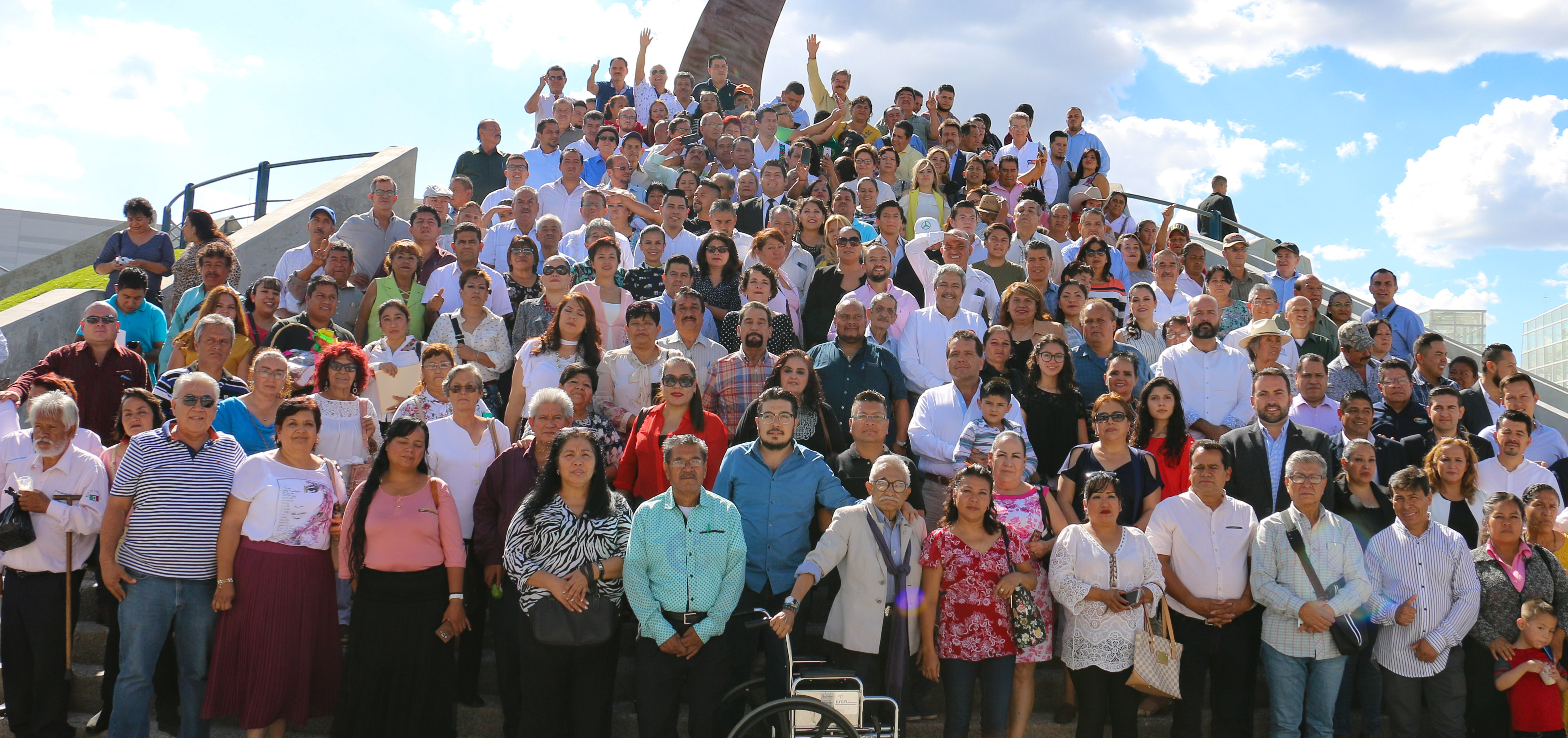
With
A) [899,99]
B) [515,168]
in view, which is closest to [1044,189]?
[899,99]

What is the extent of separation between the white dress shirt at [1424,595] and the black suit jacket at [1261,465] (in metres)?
0.59

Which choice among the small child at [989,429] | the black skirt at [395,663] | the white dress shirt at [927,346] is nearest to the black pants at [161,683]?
the black skirt at [395,663]

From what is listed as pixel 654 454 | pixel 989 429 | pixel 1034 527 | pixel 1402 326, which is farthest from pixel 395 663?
pixel 1402 326

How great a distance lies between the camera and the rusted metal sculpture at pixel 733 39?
62.8 feet

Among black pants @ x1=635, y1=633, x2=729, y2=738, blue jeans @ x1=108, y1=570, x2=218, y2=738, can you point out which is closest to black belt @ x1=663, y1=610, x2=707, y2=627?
black pants @ x1=635, y1=633, x2=729, y2=738

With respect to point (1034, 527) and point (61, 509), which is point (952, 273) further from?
point (61, 509)

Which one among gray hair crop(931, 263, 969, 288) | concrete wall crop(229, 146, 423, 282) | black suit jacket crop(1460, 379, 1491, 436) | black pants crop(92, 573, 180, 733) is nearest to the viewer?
black pants crop(92, 573, 180, 733)

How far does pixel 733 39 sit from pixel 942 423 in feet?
48.2

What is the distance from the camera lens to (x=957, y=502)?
5.15m

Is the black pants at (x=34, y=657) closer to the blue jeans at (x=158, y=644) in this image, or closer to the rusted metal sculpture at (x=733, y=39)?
the blue jeans at (x=158, y=644)

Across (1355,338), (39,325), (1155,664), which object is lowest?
(1155,664)

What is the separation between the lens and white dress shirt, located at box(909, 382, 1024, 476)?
610 centimetres

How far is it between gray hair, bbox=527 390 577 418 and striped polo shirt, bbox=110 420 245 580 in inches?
59.2

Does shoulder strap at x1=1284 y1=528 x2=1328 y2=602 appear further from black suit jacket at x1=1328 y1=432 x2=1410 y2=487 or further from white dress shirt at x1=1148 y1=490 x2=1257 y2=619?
black suit jacket at x1=1328 y1=432 x2=1410 y2=487
